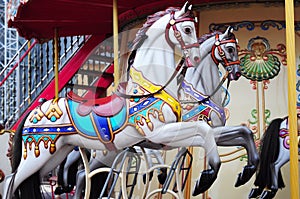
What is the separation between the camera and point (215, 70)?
3547 mm

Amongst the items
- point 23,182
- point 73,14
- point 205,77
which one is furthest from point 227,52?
point 73,14

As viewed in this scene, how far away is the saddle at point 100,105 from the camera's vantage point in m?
3.16

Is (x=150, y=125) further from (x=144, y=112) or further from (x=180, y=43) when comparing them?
(x=180, y=43)

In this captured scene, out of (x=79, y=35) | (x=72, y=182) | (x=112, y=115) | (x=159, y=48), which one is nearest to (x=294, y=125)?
(x=159, y=48)

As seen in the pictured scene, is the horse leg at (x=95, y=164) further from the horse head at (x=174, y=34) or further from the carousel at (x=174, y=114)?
the horse head at (x=174, y=34)

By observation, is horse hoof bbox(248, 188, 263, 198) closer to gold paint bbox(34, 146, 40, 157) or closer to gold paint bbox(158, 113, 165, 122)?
gold paint bbox(158, 113, 165, 122)

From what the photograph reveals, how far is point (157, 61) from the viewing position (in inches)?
119

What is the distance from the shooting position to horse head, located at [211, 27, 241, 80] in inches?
134

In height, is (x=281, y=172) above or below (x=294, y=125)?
below

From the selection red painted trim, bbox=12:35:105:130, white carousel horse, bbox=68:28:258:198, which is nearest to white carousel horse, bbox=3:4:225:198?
white carousel horse, bbox=68:28:258:198

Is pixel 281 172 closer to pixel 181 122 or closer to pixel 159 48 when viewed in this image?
pixel 181 122

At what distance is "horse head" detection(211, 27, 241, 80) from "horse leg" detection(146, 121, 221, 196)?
0.64m

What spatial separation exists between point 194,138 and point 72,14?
9.43ft

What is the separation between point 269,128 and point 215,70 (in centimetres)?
84
